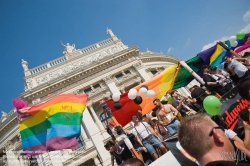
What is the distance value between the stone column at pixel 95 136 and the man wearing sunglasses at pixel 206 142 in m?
16.7

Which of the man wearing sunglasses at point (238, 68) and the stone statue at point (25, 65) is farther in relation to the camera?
the stone statue at point (25, 65)

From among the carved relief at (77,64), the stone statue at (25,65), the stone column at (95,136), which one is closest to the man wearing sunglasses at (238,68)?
the stone column at (95,136)

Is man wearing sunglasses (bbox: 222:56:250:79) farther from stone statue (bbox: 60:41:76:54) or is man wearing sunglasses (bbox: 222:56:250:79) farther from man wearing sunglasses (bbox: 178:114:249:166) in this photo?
stone statue (bbox: 60:41:76:54)

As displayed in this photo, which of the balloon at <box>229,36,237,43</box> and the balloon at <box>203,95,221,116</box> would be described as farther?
the balloon at <box>229,36,237,43</box>

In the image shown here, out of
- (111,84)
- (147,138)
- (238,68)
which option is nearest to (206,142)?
(147,138)

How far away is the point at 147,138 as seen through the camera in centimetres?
617

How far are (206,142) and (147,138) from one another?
4.59 metres

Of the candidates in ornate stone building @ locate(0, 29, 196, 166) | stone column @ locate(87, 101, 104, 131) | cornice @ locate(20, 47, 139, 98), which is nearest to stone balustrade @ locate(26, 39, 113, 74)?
ornate stone building @ locate(0, 29, 196, 166)

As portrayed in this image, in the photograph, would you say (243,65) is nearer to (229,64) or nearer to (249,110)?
(229,64)

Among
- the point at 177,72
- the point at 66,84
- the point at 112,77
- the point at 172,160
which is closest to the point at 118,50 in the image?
the point at 112,77

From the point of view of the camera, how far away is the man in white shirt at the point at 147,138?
604cm

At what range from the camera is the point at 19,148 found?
21.8 m

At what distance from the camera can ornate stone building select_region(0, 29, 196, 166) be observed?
62.8 ft

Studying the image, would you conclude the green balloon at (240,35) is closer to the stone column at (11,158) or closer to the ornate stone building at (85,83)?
the ornate stone building at (85,83)
